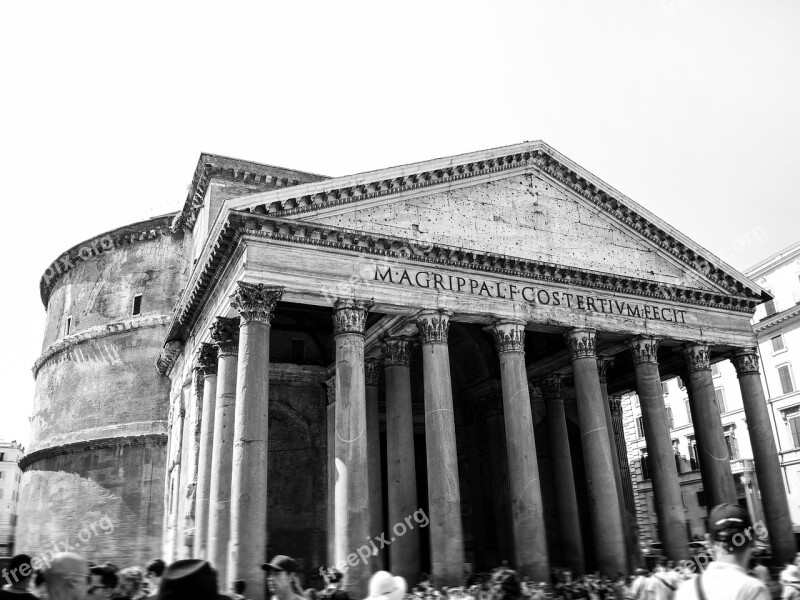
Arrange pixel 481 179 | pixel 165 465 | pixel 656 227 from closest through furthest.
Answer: pixel 481 179
pixel 656 227
pixel 165 465

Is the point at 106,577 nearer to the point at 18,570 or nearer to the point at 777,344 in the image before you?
the point at 18,570

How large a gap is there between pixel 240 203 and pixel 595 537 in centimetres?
1176

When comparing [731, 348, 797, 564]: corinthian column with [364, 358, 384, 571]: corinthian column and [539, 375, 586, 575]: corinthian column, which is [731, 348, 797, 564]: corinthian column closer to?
[539, 375, 586, 575]: corinthian column

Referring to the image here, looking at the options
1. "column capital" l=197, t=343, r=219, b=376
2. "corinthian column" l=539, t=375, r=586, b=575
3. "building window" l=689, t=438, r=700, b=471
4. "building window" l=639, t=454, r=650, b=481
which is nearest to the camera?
"column capital" l=197, t=343, r=219, b=376

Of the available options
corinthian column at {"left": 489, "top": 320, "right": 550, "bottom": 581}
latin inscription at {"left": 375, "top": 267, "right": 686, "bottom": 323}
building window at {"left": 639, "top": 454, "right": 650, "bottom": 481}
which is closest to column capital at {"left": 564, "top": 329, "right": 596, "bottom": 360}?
latin inscription at {"left": 375, "top": 267, "right": 686, "bottom": 323}

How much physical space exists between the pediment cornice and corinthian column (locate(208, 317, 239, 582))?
151 cm

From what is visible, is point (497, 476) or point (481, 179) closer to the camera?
point (481, 179)

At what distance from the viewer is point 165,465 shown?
24.5m

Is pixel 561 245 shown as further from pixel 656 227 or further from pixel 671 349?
pixel 671 349

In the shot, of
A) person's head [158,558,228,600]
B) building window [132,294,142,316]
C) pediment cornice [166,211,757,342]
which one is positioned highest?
building window [132,294,142,316]

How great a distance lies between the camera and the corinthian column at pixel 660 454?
17.1 m

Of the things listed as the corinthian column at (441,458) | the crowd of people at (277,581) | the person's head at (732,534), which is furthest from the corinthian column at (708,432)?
the person's head at (732,534)

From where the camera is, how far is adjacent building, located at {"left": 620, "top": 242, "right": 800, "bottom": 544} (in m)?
30.2

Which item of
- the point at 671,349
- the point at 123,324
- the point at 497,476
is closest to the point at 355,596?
the point at 497,476
